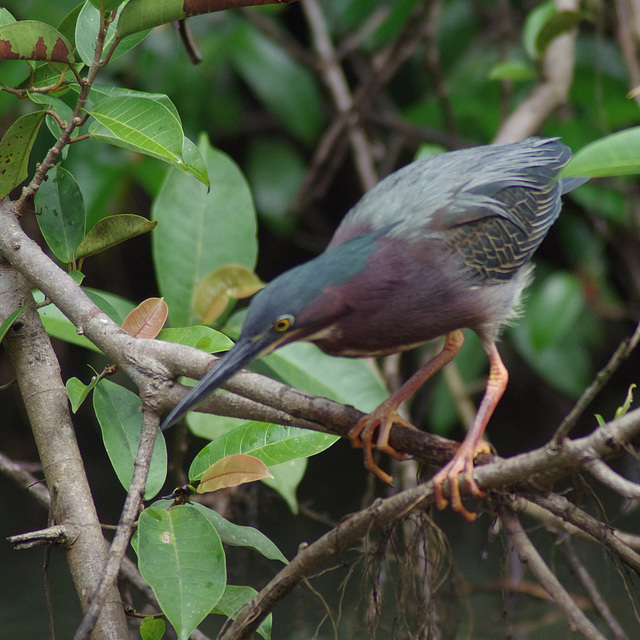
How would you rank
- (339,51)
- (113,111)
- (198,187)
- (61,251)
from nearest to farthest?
1. (113,111)
2. (61,251)
3. (198,187)
4. (339,51)

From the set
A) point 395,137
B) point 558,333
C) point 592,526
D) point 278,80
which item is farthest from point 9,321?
point 395,137

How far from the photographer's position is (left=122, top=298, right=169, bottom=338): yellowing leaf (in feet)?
3.46

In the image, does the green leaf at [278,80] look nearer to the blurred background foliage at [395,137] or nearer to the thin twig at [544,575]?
the blurred background foliage at [395,137]

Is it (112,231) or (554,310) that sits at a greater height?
(112,231)

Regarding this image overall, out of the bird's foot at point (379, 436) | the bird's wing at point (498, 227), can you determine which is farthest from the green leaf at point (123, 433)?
the bird's wing at point (498, 227)

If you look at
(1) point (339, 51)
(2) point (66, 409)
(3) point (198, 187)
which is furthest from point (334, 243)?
(1) point (339, 51)

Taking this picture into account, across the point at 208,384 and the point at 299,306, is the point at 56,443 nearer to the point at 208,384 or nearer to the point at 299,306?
the point at 208,384

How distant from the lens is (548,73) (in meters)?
2.49

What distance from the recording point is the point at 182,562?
83 centimetres

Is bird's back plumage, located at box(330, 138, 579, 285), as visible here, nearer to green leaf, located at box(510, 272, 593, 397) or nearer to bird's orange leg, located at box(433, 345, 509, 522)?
bird's orange leg, located at box(433, 345, 509, 522)

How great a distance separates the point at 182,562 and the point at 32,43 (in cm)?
64

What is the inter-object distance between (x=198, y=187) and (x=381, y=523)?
0.80 meters

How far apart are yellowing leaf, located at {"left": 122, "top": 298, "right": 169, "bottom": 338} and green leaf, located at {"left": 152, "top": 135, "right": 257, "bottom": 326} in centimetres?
34

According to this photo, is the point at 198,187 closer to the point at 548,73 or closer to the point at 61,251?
the point at 61,251
